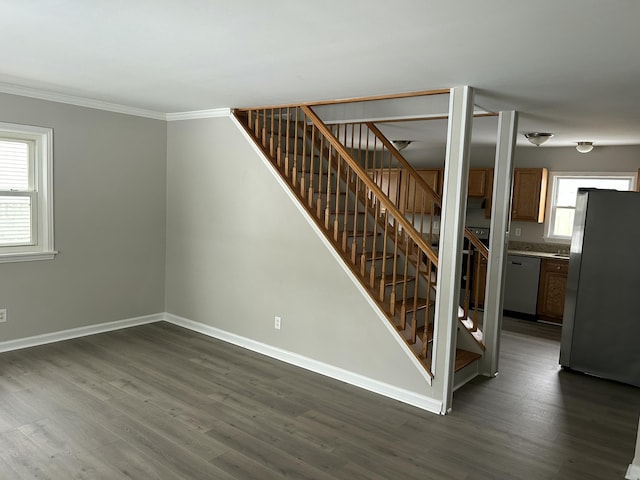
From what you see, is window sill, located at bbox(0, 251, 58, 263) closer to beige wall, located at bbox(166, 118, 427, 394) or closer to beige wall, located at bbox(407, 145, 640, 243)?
beige wall, located at bbox(166, 118, 427, 394)

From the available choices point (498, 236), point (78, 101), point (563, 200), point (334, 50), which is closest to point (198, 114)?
point (78, 101)

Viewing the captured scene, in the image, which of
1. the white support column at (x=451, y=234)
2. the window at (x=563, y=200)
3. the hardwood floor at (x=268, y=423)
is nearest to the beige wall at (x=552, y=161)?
the window at (x=563, y=200)

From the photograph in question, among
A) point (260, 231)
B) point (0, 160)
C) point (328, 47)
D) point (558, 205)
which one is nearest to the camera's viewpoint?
point (328, 47)

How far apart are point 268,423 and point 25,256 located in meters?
2.71

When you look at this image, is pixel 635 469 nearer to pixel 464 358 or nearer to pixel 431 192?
pixel 464 358

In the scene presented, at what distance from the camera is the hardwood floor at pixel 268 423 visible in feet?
8.61

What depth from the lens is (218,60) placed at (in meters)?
2.83

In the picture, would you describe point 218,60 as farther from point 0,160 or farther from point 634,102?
point 634,102

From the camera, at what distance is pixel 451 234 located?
3.29m

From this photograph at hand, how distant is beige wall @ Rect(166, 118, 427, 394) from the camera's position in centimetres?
380

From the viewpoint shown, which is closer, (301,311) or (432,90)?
(432,90)

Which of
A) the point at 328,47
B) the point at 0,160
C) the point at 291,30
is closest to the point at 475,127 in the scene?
the point at 328,47

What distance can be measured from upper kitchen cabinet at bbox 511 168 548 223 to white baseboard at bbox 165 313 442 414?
12.6 ft

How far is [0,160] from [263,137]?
89.1 inches
